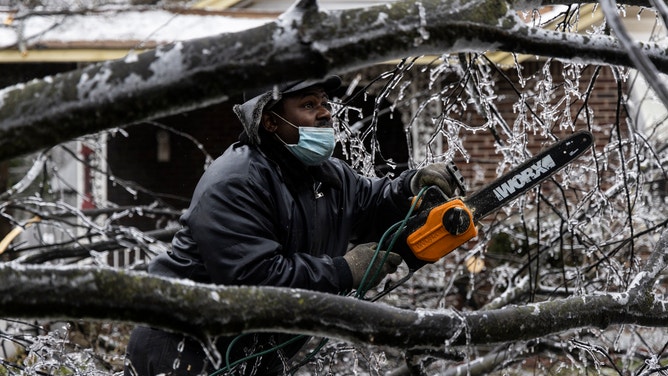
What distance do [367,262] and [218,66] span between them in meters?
1.61

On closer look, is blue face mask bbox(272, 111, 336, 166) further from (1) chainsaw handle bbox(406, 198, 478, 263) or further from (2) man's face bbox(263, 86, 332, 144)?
(1) chainsaw handle bbox(406, 198, 478, 263)

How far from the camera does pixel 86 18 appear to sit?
1064cm

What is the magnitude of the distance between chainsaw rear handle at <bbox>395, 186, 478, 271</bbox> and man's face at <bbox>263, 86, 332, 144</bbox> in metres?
0.53

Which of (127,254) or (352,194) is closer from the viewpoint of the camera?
(352,194)

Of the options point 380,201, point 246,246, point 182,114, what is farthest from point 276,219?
point 182,114

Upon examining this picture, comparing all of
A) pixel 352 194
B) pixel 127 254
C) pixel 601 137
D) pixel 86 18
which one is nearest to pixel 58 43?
pixel 86 18

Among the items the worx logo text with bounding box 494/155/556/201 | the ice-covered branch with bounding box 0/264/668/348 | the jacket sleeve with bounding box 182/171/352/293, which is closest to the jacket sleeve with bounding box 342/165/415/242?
the worx logo text with bounding box 494/155/556/201

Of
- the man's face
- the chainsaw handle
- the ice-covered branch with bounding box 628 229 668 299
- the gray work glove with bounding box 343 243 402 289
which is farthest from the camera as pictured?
the man's face

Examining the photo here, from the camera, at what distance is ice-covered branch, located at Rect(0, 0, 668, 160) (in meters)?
1.95

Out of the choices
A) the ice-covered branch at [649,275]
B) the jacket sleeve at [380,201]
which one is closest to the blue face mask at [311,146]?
the jacket sleeve at [380,201]

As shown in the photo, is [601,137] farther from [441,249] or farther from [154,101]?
[154,101]

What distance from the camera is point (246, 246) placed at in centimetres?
324

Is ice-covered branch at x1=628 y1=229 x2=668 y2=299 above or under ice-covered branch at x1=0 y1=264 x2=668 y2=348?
under

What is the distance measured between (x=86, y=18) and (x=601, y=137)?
590 cm
